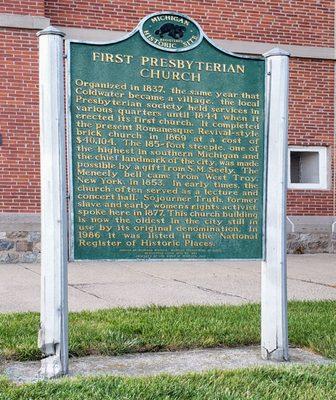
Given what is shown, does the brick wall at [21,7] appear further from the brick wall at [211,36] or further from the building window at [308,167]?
the building window at [308,167]

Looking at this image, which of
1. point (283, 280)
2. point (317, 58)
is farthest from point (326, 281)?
point (317, 58)

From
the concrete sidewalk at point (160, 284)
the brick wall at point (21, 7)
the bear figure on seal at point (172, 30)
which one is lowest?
the concrete sidewalk at point (160, 284)

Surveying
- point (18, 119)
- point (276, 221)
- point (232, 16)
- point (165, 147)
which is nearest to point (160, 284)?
point (276, 221)

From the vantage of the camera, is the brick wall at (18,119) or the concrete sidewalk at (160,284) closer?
the concrete sidewalk at (160,284)

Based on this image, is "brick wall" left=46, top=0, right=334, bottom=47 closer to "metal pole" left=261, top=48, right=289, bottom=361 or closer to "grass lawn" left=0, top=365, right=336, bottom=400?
"metal pole" left=261, top=48, right=289, bottom=361

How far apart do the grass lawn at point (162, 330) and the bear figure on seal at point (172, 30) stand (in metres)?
2.29

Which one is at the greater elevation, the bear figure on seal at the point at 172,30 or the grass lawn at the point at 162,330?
Answer: the bear figure on seal at the point at 172,30

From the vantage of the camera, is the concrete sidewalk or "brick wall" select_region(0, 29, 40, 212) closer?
the concrete sidewalk

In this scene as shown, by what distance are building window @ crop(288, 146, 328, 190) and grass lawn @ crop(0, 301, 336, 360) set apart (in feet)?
28.5

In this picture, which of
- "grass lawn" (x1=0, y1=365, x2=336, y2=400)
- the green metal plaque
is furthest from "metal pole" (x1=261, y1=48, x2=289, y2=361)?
"grass lawn" (x1=0, y1=365, x2=336, y2=400)

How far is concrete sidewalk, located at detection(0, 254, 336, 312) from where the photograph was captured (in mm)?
8023

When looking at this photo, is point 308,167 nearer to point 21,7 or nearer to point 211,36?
point 211,36

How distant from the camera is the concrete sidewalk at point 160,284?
8.02 m

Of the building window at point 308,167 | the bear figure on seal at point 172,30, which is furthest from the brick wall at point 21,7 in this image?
the bear figure on seal at point 172,30
